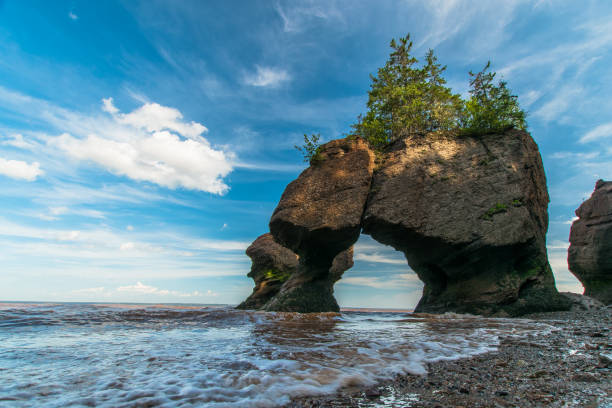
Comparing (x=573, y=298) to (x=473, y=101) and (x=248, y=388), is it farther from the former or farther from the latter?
(x=248, y=388)

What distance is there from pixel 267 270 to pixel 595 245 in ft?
76.7

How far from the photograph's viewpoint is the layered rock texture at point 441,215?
42.2 feet

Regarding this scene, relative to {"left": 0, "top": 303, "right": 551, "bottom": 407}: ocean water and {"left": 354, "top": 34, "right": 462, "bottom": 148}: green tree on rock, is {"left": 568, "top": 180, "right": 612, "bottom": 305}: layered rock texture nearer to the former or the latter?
{"left": 354, "top": 34, "right": 462, "bottom": 148}: green tree on rock

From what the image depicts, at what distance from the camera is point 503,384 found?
9.32ft

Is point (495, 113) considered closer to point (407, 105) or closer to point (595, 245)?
point (407, 105)

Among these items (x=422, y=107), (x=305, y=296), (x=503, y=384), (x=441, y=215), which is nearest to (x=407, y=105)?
(x=422, y=107)

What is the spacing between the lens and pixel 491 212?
13227 mm

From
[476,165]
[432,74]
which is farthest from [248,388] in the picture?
[432,74]

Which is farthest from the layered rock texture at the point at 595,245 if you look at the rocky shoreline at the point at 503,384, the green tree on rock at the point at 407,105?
the rocky shoreline at the point at 503,384

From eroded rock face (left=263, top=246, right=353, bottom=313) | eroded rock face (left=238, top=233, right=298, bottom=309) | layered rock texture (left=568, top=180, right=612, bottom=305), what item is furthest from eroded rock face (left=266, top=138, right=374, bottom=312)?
layered rock texture (left=568, top=180, right=612, bottom=305)

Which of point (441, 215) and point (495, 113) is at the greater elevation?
point (495, 113)

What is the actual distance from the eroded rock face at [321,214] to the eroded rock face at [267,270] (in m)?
7.73

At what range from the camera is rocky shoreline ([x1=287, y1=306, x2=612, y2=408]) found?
7.86 feet

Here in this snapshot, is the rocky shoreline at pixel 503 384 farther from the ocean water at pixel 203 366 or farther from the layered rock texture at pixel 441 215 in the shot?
the layered rock texture at pixel 441 215
